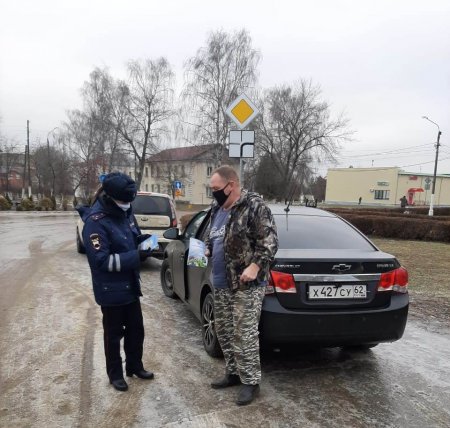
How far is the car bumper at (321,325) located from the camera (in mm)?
3475

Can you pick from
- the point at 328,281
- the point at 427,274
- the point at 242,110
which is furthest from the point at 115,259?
the point at 427,274

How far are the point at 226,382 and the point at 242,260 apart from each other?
1105 millimetres

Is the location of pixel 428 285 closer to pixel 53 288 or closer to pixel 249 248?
pixel 249 248

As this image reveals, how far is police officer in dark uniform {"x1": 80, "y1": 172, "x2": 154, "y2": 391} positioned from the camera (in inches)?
125

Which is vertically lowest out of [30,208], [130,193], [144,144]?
[30,208]

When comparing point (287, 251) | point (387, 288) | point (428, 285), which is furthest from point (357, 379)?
point (428, 285)

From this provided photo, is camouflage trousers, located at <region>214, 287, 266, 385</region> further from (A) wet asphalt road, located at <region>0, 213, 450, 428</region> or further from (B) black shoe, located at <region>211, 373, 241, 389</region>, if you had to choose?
(A) wet asphalt road, located at <region>0, 213, 450, 428</region>

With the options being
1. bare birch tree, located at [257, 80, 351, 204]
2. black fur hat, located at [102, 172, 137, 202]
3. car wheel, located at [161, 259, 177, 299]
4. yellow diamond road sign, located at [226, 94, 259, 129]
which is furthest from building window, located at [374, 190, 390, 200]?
black fur hat, located at [102, 172, 137, 202]

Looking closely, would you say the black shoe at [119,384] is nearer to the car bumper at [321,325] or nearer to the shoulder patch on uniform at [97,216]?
the car bumper at [321,325]

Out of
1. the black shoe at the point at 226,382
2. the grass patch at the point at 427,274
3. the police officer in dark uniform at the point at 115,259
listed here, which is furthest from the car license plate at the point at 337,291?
the grass patch at the point at 427,274

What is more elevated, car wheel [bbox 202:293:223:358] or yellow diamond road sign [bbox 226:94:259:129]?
yellow diamond road sign [bbox 226:94:259:129]

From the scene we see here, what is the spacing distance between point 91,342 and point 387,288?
9.76ft

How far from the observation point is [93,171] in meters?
43.8

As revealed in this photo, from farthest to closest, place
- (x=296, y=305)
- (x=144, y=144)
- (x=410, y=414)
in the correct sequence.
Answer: (x=144, y=144) < (x=296, y=305) < (x=410, y=414)
